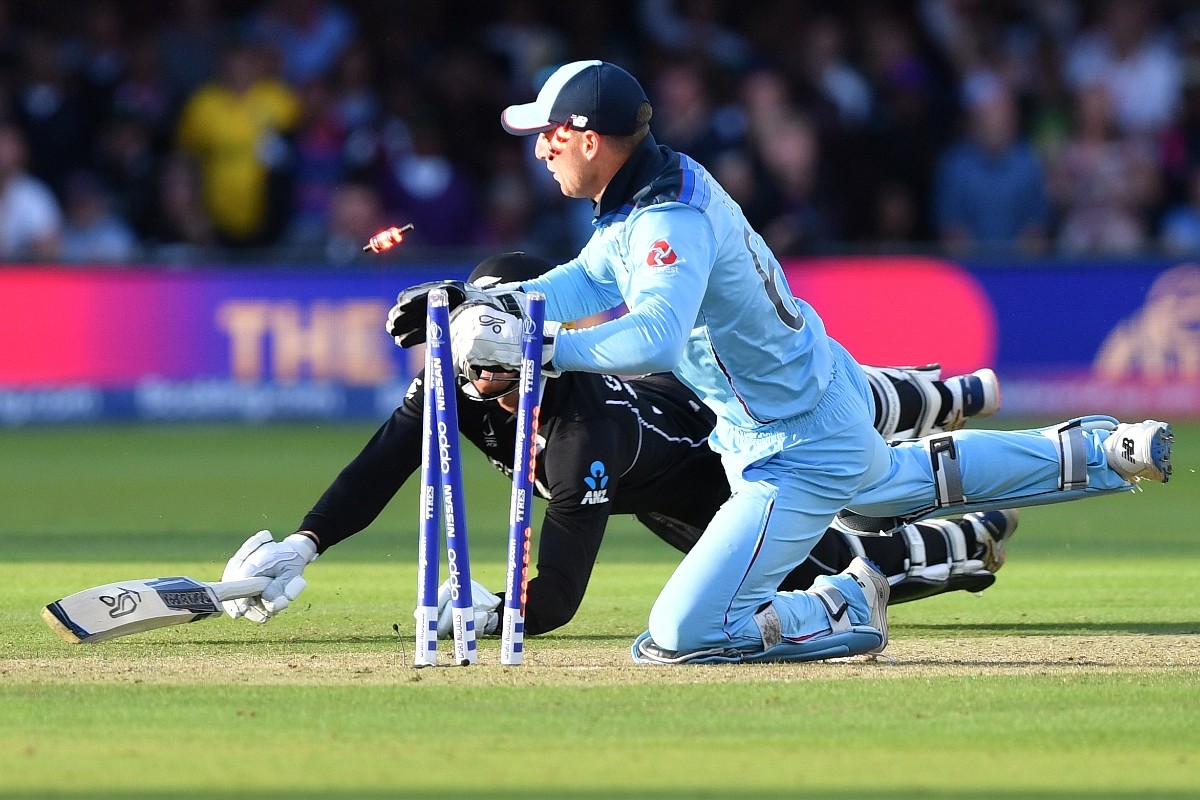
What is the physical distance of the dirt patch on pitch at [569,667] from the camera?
5688 mm

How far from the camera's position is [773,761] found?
4.56 m

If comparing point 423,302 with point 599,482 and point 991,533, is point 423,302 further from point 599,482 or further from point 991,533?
point 991,533

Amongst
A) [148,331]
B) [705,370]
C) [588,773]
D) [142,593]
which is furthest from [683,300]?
[148,331]

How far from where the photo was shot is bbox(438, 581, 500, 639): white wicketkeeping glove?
6.23 meters

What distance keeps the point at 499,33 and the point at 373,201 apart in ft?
9.31

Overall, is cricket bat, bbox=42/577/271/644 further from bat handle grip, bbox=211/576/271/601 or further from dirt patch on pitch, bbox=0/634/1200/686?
dirt patch on pitch, bbox=0/634/1200/686

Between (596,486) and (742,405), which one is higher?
(742,405)

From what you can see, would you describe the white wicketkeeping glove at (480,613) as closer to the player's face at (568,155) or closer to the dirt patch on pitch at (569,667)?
the dirt patch on pitch at (569,667)

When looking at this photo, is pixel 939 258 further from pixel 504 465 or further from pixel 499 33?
pixel 504 465

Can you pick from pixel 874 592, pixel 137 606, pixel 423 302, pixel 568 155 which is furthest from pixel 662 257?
pixel 137 606

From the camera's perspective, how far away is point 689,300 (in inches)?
219

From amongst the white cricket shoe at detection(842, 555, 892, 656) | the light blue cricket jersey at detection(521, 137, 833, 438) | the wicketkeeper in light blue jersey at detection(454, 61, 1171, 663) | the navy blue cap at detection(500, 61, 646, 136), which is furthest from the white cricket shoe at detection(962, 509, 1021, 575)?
the navy blue cap at detection(500, 61, 646, 136)

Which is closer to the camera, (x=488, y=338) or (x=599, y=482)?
(x=488, y=338)

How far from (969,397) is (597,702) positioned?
2.81 metres
